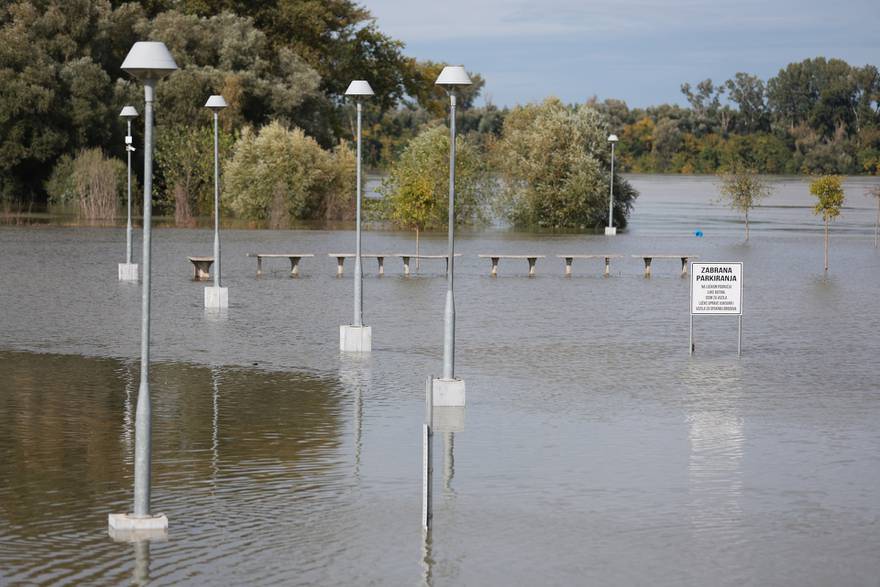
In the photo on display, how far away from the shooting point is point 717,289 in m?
19.8

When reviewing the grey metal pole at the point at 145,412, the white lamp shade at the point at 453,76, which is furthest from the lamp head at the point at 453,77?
the grey metal pole at the point at 145,412

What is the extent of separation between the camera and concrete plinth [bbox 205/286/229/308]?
83.7 feet

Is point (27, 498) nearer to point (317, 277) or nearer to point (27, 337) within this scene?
point (27, 337)

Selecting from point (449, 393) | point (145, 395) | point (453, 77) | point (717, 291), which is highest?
point (453, 77)

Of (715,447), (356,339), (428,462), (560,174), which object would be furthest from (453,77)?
(560,174)

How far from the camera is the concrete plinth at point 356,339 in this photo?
19344 mm

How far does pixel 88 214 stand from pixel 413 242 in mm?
20989

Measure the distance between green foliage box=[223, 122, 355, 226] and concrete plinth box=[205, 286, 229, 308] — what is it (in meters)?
40.3

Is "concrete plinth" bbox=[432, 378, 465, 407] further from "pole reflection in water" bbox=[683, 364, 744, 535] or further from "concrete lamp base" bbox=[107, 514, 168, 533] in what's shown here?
"concrete lamp base" bbox=[107, 514, 168, 533]

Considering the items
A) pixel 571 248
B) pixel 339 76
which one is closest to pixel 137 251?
pixel 571 248

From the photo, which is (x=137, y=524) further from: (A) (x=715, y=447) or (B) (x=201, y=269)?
(B) (x=201, y=269)

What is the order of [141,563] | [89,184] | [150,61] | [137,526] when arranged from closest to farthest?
[141,563]
[137,526]
[150,61]
[89,184]

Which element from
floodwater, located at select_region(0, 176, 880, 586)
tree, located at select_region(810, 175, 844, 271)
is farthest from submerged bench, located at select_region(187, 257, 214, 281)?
tree, located at select_region(810, 175, 844, 271)

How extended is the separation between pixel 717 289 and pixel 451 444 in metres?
8.11
